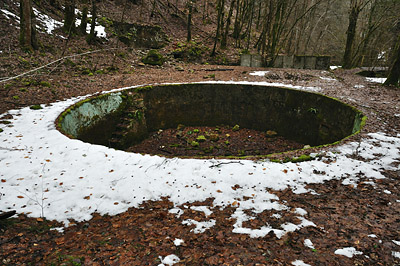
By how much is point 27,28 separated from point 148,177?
1039 cm

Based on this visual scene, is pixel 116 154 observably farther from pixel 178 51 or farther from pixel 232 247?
pixel 178 51

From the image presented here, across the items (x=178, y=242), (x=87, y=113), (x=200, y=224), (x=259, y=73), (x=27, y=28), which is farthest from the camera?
(x=259, y=73)

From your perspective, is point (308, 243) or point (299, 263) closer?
point (299, 263)

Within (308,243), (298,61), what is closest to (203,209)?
(308,243)

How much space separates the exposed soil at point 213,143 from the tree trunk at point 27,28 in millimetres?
6826

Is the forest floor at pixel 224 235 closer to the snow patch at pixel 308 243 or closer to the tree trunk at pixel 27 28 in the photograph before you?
the snow patch at pixel 308 243

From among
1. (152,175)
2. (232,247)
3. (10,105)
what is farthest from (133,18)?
(232,247)

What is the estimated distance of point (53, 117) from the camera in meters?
6.39

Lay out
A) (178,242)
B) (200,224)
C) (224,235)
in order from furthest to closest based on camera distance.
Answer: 1. (200,224)
2. (224,235)
3. (178,242)

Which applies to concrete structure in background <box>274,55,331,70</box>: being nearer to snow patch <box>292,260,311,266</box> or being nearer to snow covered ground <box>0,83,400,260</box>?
snow covered ground <box>0,83,400,260</box>

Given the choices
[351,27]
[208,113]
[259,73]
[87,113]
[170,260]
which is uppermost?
[351,27]

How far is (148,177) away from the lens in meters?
4.17

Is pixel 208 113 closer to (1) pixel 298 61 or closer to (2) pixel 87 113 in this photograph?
(2) pixel 87 113

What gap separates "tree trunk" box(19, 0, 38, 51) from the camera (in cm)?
955
